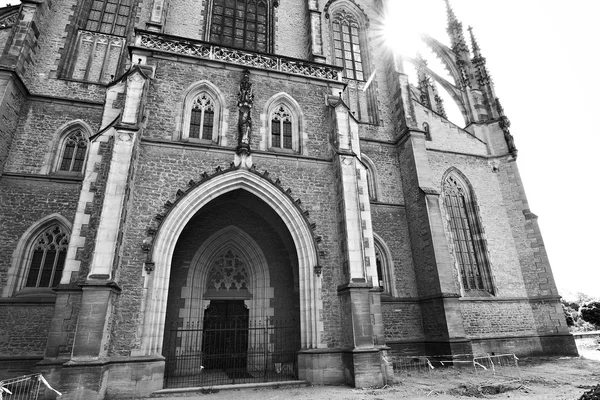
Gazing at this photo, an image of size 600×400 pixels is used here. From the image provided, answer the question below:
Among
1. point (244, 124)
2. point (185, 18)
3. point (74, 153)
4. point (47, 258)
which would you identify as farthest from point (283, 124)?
point (47, 258)

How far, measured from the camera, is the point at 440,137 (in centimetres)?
1789

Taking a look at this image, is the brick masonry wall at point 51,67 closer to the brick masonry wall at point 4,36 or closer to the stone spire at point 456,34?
the brick masonry wall at point 4,36

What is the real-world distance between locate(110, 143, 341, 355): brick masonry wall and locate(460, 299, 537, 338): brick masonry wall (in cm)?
757

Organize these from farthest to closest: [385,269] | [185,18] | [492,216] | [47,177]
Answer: [492,216] < [185,18] < [385,269] < [47,177]

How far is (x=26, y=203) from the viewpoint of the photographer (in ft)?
38.5

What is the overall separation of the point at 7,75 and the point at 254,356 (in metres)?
13.2

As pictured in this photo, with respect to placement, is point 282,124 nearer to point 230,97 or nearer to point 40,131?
point 230,97

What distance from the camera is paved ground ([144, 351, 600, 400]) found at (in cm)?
788

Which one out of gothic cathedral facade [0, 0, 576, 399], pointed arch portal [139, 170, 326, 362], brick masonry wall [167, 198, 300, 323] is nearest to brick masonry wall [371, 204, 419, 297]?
gothic cathedral facade [0, 0, 576, 399]

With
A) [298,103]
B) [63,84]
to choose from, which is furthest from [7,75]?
[298,103]

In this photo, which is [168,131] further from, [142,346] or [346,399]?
[346,399]

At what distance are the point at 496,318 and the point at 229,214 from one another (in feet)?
40.4

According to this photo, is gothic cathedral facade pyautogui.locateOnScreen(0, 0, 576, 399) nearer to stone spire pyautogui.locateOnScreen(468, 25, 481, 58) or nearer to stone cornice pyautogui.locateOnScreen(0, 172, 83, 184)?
stone cornice pyautogui.locateOnScreen(0, 172, 83, 184)

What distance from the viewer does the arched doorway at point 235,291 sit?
1118 centimetres
